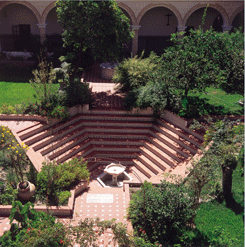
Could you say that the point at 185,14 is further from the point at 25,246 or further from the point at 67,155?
the point at 25,246

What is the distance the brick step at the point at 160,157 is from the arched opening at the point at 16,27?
1482cm

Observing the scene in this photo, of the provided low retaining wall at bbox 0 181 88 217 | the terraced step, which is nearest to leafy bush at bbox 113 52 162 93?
the terraced step

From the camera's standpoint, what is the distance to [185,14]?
836 inches

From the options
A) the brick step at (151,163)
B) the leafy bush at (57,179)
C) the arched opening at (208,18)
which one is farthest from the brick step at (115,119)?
the arched opening at (208,18)

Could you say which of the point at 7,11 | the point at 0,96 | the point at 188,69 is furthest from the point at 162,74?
the point at 7,11

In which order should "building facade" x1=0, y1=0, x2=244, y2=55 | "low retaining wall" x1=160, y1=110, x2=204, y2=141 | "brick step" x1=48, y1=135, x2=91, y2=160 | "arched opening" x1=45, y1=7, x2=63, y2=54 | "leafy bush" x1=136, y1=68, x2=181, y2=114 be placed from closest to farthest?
"brick step" x1=48, y1=135, x2=91, y2=160
"low retaining wall" x1=160, y1=110, x2=204, y2=141
"leafy bush" x1=136, y1=68, x2=181, y2=114
"arched opening" x1=45, y1=7, x2=63, y2=54
"building facade" x1=0, y1=0, x2=244, y2=55

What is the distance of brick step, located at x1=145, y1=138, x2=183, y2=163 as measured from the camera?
12.7 meters

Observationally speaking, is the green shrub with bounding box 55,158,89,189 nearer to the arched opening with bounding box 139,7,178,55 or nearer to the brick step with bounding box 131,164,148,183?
the brick step with bounding box 131,164,148,183

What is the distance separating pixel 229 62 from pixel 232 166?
18.4ft

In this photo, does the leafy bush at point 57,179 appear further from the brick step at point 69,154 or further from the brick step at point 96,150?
the brick step at point 96,150

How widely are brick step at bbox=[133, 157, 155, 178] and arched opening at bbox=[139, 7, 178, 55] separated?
42.5ft

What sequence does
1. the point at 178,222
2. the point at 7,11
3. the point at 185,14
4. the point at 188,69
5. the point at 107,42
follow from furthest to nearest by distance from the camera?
1. the point at 7,11
2. the point at 185,14
3. the point at 107,42
4. the point at 188,69
5. the point at 178,222

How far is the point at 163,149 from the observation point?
13.2 meters

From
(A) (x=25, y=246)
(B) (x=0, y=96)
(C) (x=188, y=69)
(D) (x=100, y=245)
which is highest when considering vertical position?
(C) (x=188, y=69)
